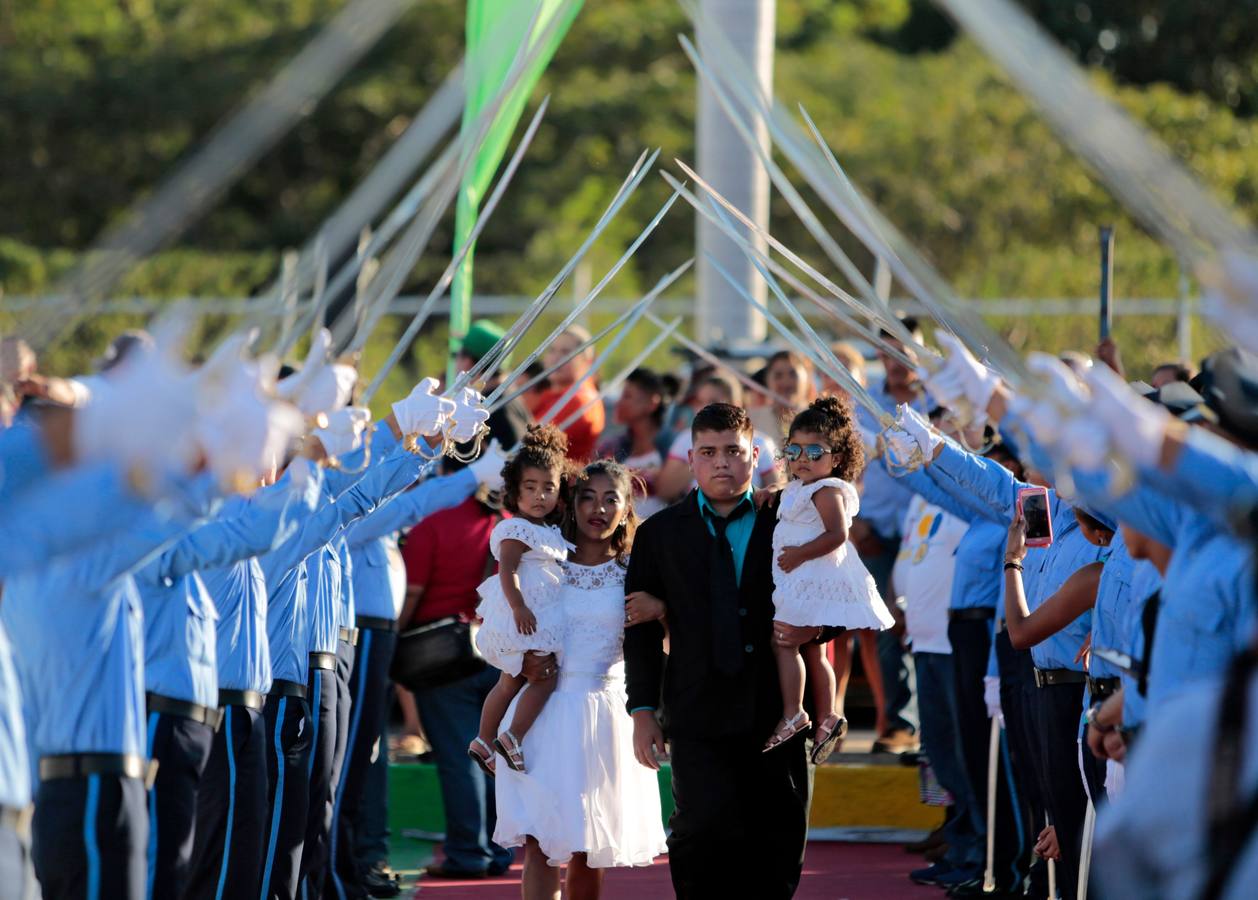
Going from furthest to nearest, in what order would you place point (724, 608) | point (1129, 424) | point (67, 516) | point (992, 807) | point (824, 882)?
1. point (824, 882)
2. point (992, 807)
3. point (724, 608)
4. point (67, 516)
5. point (1129, 424)

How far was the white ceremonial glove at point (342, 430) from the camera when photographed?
16.1 ft

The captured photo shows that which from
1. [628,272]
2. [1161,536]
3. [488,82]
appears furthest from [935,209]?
[1161,536]

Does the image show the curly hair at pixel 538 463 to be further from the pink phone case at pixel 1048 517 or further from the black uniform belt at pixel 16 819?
the black uniform belt at pixel 16 819

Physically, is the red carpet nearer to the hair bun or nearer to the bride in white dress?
the bride in white dress

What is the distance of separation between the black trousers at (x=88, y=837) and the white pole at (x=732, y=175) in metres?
7.57

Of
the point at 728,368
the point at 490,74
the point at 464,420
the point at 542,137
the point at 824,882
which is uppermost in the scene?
the point at 542,137

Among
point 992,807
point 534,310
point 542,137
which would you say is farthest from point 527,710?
point 542,137

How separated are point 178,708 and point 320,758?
5.17ft

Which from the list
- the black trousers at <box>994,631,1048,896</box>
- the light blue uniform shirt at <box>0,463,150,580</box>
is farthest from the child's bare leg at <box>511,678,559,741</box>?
the light blue uniform shirt at <box>0,463,150,580</box>

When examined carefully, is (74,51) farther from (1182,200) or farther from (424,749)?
(1182,200)

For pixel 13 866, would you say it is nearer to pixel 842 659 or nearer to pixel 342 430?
pixel 342 430

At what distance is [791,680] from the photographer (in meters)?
5.84

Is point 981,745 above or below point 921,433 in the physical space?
below

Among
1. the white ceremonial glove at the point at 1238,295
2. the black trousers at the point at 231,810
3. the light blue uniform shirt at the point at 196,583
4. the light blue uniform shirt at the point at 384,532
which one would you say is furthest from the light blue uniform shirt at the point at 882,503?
the white ceremonial glove at the point at 1238,295
